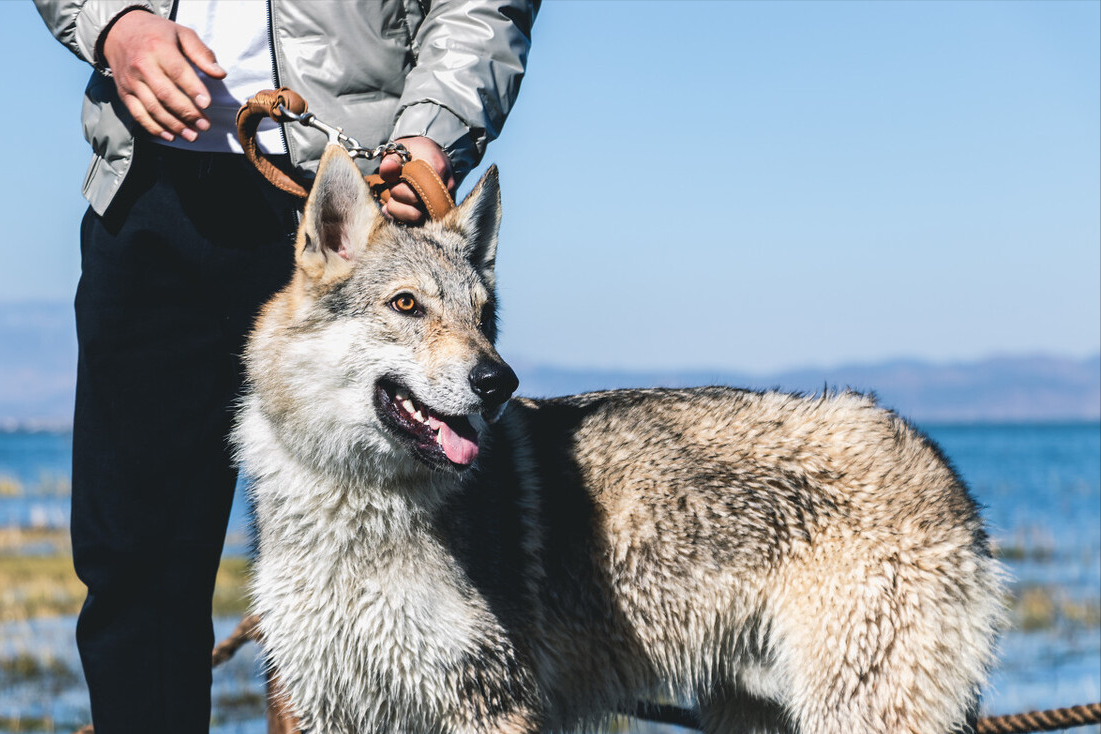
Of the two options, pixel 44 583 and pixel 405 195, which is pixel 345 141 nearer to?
pixel 405 195

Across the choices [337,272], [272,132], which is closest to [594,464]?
[337,272]

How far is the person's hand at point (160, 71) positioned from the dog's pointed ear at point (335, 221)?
375mm

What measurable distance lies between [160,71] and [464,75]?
0.88 metres

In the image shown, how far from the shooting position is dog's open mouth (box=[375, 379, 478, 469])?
9.80 feet

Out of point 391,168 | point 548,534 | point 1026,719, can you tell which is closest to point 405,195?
point 391,168

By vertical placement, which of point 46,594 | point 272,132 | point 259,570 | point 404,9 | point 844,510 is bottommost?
point 46,594

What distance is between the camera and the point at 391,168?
10.5 feet

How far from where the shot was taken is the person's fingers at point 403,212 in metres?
3.39

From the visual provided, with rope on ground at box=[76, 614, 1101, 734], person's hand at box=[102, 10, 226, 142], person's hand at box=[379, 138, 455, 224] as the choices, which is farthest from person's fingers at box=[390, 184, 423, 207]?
rope on ground at box=[76, 614, 1101, 734]

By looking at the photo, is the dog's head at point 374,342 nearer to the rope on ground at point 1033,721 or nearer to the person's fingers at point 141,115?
the person's fingers at point 141,115

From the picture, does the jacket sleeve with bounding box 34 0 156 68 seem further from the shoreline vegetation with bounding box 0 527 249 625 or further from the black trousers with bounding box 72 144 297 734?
the shoreline vegetation with bounding box 0 527 249 625

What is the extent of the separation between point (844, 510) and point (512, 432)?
1.17 metres

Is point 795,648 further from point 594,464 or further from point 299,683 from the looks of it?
point 299,683

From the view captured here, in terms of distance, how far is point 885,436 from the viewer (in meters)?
3.79
